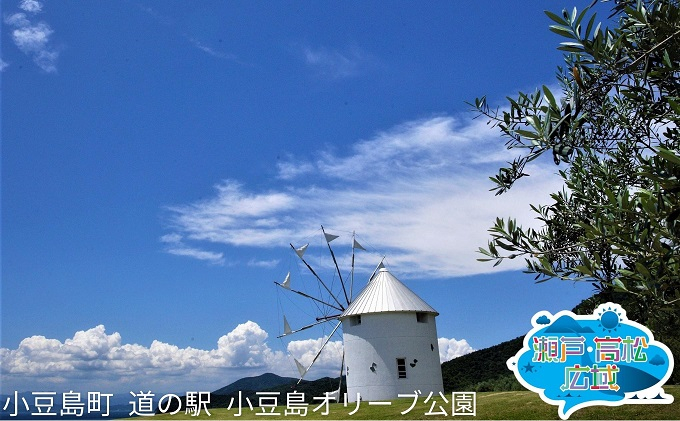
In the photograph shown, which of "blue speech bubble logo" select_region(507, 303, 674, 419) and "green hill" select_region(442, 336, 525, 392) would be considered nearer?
"blue speech bubble logo" select_region(507, 303, 674, 419)

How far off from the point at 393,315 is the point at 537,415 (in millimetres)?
14957

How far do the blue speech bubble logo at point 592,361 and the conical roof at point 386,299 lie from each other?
2272 centimetres

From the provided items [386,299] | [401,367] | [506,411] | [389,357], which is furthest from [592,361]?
[386,299]

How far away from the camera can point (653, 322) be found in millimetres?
11242

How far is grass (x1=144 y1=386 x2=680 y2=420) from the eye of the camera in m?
19.5

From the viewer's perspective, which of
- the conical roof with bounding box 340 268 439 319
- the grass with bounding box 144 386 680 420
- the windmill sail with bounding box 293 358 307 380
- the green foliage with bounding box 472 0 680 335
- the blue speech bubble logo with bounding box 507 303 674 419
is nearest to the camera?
the green foliage with bounding box 472 0 680 335

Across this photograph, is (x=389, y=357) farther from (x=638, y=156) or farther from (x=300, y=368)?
(x=638, y=156)

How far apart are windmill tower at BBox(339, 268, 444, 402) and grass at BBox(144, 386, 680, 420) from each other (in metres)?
4.35

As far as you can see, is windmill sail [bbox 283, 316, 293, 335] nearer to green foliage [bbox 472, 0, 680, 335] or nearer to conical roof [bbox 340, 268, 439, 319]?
conical roof [bbox 340, 268, 439, 319]

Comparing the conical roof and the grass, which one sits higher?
the conical roof

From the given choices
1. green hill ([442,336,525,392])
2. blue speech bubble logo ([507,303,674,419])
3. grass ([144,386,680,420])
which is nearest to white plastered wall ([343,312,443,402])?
grass ([144,386,680,420])

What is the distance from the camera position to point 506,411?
71.6ft

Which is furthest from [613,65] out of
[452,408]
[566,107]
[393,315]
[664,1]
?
[393,315]

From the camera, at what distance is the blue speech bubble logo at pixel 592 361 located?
11.9 meters
